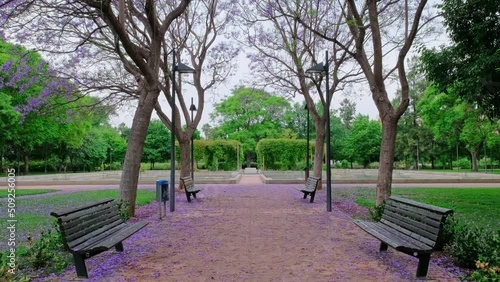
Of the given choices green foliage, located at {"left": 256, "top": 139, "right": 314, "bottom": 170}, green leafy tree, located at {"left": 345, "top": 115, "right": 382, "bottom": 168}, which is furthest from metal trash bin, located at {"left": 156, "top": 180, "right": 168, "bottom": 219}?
green leafy tree, located at {"left": 345, "top": 115, "right": 382, "bottom": 168}

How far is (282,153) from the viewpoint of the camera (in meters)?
34.1

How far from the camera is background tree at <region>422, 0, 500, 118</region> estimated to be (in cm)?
945

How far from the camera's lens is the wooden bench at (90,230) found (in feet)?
14.4

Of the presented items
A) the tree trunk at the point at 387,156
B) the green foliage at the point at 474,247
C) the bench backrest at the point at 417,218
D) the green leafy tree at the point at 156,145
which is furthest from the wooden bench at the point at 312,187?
the green leafy tree at the point at 156,145

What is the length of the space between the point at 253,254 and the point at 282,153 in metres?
28.7

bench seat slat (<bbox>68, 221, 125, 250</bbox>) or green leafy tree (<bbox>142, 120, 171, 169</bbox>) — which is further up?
green leafy tree (<bbox>142, 120, 171, 169</bbox>)

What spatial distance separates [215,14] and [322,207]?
9119mm

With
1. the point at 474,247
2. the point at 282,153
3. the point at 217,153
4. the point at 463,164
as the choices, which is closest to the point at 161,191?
the point at 474,247

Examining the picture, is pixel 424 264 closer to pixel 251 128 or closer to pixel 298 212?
pixel 298 212

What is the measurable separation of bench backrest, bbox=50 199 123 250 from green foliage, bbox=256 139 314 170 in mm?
28140

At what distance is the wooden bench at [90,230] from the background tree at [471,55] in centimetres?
890

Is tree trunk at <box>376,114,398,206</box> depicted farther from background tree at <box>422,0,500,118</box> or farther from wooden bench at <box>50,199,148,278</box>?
wooden bench at <box>50,199,148,278</box>

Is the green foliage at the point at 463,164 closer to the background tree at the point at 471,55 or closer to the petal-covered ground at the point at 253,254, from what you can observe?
the background tree at the point at 471,55

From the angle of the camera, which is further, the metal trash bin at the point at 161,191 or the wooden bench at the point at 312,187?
the wooden bench at the point at 312,187
